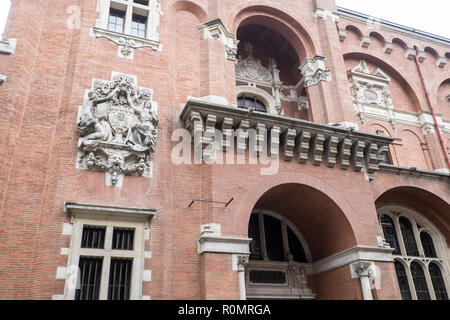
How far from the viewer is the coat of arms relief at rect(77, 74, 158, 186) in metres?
9.67

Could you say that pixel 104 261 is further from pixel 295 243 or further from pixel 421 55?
pixel 421 55

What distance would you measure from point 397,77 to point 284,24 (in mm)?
6600

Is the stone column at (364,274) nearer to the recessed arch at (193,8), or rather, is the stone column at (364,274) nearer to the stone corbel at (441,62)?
the recessed arch at (193,8)

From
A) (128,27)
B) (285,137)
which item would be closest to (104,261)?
(285,137)

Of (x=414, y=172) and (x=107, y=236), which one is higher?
(x=414, y=172)

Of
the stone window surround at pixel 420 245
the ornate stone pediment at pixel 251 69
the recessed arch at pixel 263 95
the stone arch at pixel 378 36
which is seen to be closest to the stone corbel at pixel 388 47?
the stone arch at pixel 378 36

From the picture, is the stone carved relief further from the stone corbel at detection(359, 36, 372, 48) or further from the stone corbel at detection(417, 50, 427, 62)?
the stone corbel at detection(417, 50, 427, 62)

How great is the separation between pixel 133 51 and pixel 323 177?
695 cm

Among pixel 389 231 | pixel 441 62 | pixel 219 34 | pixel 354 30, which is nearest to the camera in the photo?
pixel 219 34

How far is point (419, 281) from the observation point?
47.6 feet

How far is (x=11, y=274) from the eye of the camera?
820 cm

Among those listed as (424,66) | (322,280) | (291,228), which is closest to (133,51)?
(291,228)

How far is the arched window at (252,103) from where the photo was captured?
1542 centimetres

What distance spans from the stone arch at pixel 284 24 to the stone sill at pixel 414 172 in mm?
5168
